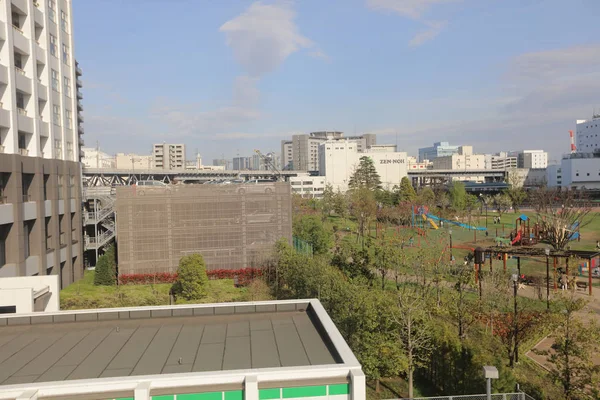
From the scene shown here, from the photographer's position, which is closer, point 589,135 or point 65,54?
point 65,54

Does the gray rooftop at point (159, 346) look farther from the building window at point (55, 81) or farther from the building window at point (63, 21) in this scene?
the building window at point (63, 21)

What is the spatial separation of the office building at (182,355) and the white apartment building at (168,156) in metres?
137

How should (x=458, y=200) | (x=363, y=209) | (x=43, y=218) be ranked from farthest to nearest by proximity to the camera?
(x=458, y=200) < (x=363, y=209) < (x=43, y=218)

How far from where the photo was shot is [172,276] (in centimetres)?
2764

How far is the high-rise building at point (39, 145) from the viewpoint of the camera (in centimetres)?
1995

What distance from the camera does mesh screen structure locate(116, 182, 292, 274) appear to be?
90.9 feet

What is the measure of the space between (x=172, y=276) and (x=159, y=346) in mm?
19385

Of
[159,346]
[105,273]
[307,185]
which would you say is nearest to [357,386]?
[159,346]

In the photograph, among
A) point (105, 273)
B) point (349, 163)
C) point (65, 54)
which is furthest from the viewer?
point (349, 163)

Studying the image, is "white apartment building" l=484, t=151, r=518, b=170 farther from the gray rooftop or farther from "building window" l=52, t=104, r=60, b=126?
the gray rooftop

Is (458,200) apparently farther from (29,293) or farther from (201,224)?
(29,293)

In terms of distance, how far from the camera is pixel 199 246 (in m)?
28.8

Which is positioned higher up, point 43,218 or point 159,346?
point 43,218

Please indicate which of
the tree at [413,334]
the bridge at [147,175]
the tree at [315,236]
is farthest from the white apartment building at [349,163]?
the tree at [413,334]
